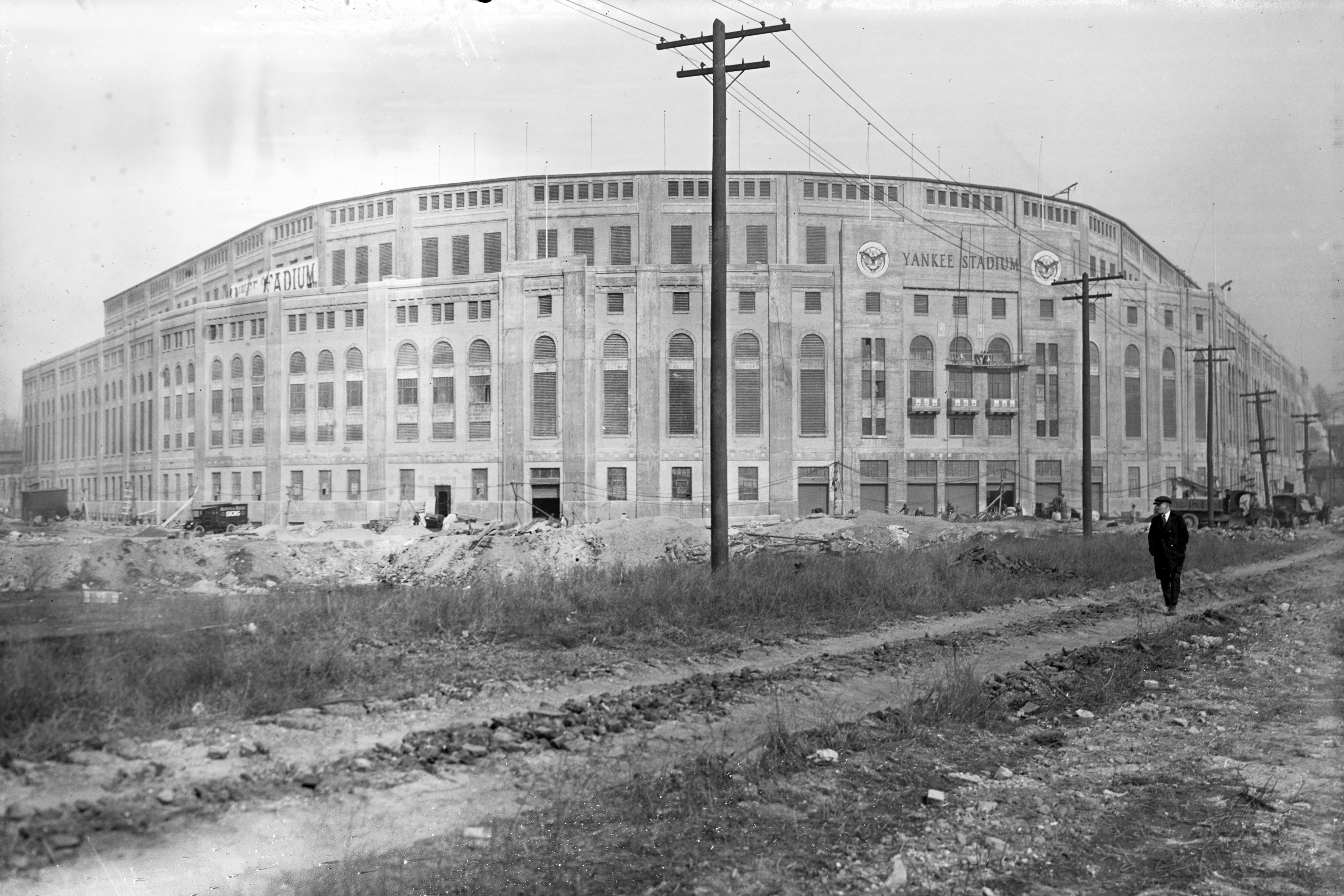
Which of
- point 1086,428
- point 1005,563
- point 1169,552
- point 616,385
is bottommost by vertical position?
point 1005,563

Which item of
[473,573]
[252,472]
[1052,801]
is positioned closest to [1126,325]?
[473,573]

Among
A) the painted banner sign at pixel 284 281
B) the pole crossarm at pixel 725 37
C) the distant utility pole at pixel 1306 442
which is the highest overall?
the painted banner sign at pixel 284 281

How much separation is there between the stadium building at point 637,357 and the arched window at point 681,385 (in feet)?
0.56

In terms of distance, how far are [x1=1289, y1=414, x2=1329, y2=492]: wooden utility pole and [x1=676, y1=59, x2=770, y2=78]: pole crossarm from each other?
3751 centimetres

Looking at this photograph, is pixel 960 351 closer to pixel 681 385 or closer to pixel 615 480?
pixel 681 385

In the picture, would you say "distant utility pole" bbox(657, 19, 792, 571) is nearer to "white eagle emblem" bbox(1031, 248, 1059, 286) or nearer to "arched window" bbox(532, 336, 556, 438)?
"arched window" bbox(532, 336, 556, 438)

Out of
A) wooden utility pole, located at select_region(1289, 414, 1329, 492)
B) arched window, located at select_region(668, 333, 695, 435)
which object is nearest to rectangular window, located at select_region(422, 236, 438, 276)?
arched window, located at select_region(668, 333, 695, 435)

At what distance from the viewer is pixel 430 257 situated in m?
56.2

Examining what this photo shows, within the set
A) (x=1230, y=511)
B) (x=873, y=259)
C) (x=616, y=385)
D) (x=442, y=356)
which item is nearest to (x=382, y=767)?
(x=616, y=385)

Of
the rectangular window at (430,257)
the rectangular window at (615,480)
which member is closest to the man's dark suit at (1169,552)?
the rectangular window at (615,480)

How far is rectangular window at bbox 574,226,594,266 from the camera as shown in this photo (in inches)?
2175

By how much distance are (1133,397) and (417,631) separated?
196 ft

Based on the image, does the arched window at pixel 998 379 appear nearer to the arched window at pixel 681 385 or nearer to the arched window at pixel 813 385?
the arched window at pixel 813 385

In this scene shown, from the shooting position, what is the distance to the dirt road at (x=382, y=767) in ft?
13.5
